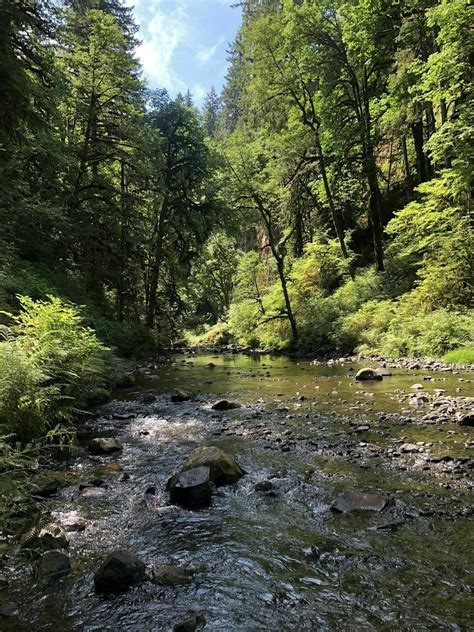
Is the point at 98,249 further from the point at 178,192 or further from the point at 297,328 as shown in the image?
the point at 297,328

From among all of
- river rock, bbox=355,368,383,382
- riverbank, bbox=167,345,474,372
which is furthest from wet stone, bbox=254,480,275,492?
riverbank, bbox=167,345,474,372

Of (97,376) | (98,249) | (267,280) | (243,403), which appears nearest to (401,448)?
(243,403)

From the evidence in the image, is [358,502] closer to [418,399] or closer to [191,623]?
[191,623]

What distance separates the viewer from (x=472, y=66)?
1271cm

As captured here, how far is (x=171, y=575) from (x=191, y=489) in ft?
4.61

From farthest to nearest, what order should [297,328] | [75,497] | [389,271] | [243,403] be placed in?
[297,328] < [389,271] < [243,403] < [75,497]

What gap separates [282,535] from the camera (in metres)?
3.99

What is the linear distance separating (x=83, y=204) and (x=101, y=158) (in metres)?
2.27

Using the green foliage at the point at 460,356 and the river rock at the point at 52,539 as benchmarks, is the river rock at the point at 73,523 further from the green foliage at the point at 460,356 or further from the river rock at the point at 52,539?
the green foliage at the point at 460,356

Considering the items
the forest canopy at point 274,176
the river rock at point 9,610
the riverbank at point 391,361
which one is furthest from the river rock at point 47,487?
the riverbank at point 391,361

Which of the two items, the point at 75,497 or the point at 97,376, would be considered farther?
the point at 97,376

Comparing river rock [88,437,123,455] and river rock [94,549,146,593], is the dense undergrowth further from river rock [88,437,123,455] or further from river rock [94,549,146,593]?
river rock [94,549,146,593]

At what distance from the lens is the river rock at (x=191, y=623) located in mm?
2787

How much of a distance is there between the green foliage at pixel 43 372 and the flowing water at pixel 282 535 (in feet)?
2.83
